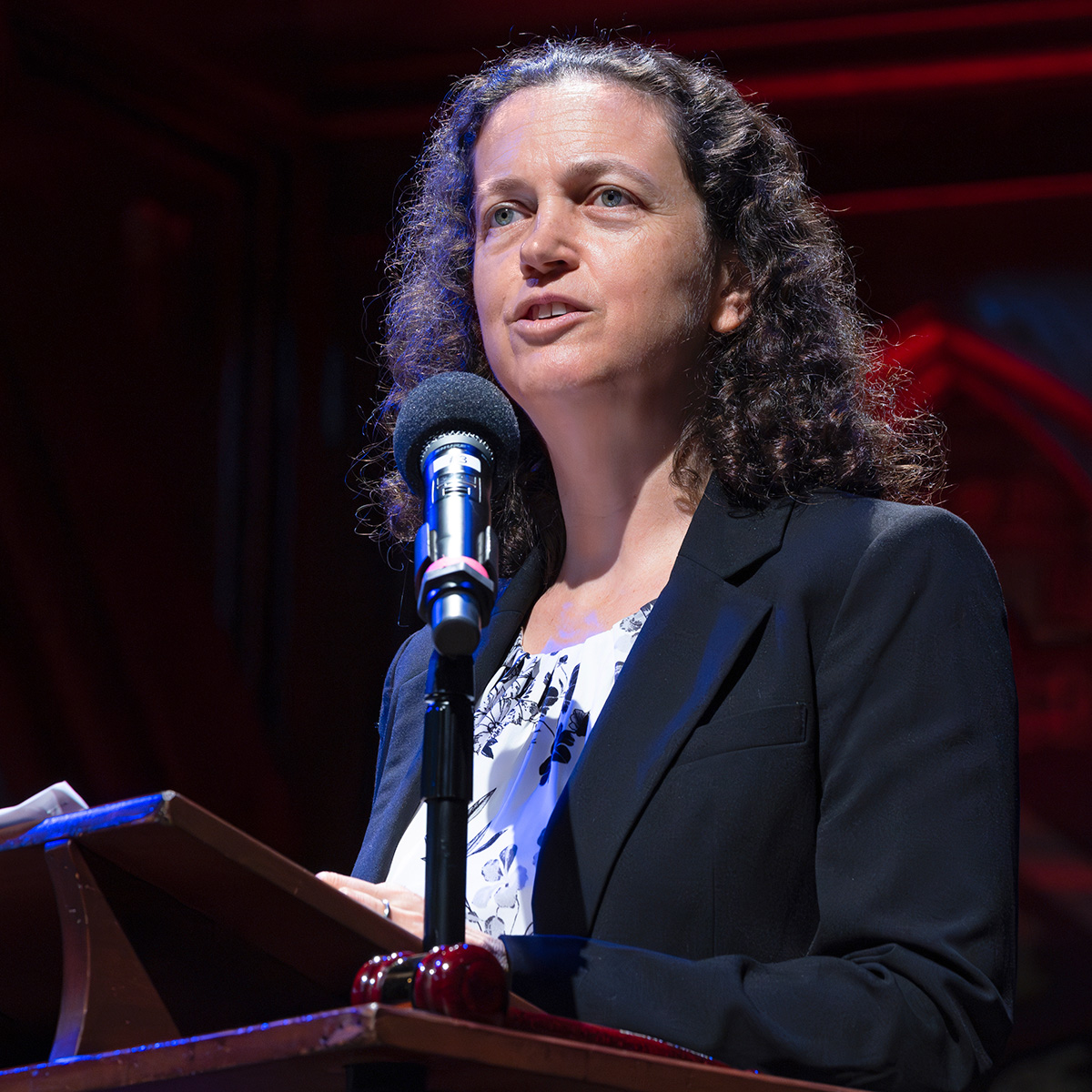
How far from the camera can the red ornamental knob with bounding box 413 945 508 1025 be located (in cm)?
66

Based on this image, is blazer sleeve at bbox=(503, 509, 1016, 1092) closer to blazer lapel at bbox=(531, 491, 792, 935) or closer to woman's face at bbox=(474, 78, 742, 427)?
blazer lapel at bbox=(531, 491, 792, 935)

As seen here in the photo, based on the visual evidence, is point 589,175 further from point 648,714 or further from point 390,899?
point 390,899

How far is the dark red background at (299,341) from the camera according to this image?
10.4ft

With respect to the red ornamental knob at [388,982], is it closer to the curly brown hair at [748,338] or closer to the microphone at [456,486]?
the microphone at [456,486]

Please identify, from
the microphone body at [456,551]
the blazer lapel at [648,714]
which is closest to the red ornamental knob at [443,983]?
the microphone body at [456,551]

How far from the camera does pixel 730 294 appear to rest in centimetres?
183

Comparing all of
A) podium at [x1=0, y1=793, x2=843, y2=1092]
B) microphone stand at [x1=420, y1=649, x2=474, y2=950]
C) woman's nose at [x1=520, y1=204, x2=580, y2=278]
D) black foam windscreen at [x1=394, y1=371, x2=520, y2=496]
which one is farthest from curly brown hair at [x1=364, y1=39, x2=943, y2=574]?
podium at [x1=0, y1=793, x2=843, y2=1092]

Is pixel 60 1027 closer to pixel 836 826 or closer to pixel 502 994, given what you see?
pixel 502 994

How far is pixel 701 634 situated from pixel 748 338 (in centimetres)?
56

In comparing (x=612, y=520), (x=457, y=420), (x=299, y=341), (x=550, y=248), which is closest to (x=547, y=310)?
(x=550, y=248)

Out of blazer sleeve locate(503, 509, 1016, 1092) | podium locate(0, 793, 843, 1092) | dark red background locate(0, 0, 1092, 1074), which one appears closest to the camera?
podium locate(0, 793, 843, 1092)

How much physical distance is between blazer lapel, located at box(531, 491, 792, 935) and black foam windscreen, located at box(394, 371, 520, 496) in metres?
0.37

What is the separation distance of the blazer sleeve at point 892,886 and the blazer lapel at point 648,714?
77 millimetres

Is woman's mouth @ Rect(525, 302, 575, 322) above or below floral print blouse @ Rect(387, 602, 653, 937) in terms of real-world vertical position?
above
